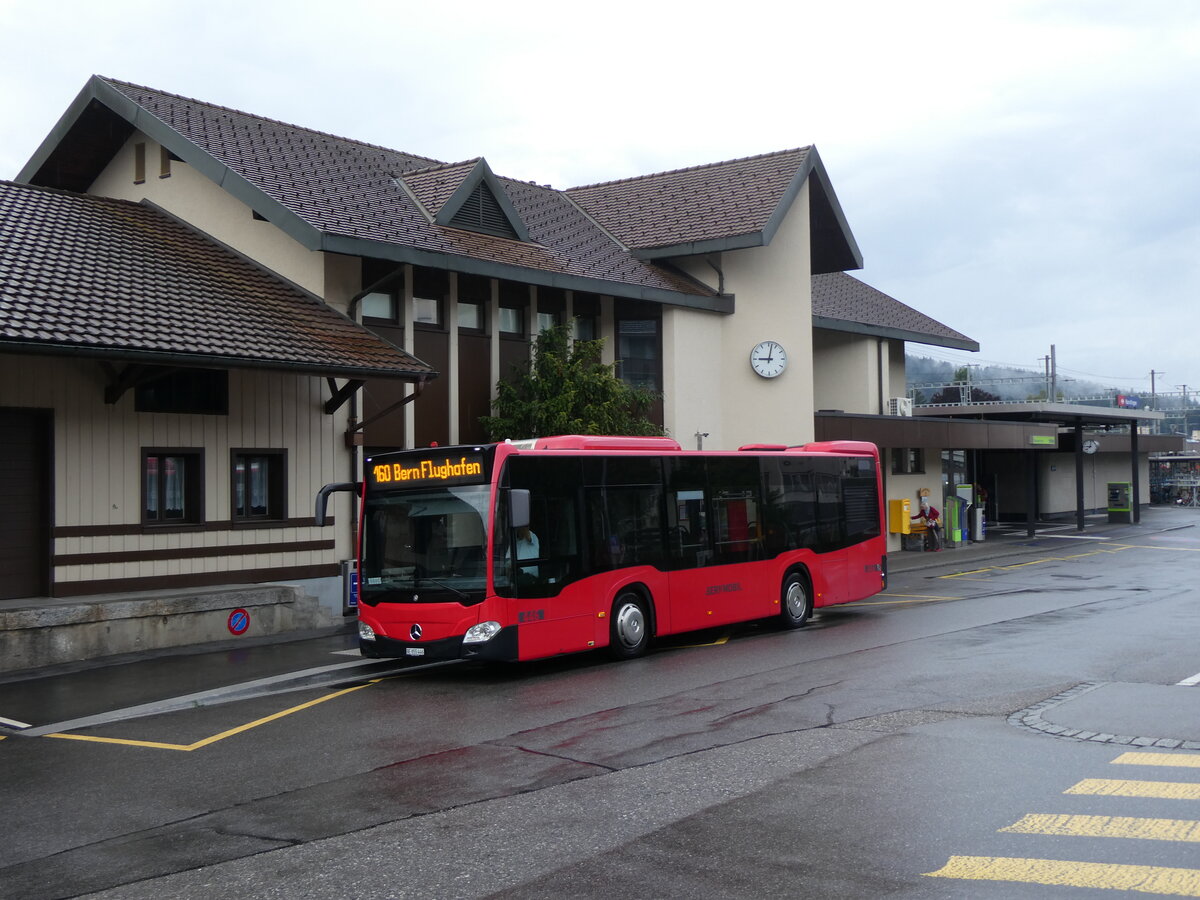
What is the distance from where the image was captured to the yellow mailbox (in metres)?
A: 35.8

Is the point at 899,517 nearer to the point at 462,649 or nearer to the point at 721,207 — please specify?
the point at 721,207

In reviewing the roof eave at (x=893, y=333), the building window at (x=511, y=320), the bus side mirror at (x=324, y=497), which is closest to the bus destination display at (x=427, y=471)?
the bus side mirror at (x=324, y=497)

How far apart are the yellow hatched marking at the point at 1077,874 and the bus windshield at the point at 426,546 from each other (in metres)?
7.87

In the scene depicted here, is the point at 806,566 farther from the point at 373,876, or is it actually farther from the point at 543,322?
the point at 373,876

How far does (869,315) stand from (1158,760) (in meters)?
29.3

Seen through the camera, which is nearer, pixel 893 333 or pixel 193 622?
pixel 193 622

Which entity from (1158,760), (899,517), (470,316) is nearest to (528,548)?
(1158,760)

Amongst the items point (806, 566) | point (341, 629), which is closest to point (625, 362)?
point (806, 566)

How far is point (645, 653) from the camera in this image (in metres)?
15.7

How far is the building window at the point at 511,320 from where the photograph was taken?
23.1 m

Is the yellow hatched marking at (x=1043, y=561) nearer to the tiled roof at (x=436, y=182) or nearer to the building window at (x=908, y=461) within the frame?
the building window at (x=908, y=461)

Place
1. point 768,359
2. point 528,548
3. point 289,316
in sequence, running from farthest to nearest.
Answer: point 768,359 → point 289,316 → point 528,548

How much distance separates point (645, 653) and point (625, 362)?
1105cm

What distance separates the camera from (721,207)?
28125 mm
